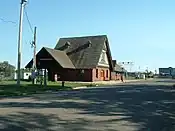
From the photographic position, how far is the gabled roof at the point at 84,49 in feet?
215

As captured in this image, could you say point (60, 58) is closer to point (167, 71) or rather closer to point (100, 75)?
point (100, 75)

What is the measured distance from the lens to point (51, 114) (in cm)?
1401

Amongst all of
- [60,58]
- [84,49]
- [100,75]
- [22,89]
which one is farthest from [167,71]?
[22,89]

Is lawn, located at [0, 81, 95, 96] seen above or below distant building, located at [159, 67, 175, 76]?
below

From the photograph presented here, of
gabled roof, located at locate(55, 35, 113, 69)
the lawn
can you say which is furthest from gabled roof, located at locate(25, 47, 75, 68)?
the lawn

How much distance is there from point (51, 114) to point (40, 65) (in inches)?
2015

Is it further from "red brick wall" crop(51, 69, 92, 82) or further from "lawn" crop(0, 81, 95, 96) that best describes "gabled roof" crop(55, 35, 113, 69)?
"lawn" crop(0, 81, 95, 96)

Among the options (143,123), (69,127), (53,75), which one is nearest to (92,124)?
(69,127)

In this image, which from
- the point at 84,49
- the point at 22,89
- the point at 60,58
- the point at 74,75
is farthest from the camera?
the point at 84,49

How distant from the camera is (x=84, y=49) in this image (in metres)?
68.8

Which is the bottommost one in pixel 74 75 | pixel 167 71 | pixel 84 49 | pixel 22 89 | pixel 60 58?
pixel 22 89

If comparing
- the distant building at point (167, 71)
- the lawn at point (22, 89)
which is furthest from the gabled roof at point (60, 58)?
the distant building at point (167, 71)

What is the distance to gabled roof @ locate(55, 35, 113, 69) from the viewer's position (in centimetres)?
6562

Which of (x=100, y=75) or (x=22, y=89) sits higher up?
(x=100, y=75)
